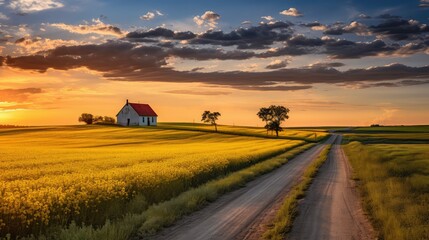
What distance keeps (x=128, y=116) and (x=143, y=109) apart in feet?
19.1

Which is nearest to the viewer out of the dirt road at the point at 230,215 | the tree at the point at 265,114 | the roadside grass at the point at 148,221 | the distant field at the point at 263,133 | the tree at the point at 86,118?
the roadside grass at the point at 148,221

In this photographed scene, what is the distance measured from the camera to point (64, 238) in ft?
39.5

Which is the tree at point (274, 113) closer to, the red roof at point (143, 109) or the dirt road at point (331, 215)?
the red roof at point (143, 109)

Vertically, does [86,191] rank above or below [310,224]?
above

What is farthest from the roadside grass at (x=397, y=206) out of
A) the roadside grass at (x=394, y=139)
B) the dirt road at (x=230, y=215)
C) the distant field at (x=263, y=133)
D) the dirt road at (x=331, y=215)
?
the distant field at (x=263, y=133)

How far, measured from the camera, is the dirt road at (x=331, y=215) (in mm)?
13719

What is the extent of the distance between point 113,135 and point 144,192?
256 ft

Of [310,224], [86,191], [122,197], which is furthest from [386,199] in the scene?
[86,191]

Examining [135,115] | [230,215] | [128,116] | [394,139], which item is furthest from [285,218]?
[128,116]

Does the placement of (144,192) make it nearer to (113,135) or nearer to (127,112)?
(113,135)

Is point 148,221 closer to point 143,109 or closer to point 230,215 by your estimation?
point 230,215

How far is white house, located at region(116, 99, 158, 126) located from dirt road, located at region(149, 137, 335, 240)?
379 feet

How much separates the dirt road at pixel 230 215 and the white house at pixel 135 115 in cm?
11558

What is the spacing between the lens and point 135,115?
138 m
